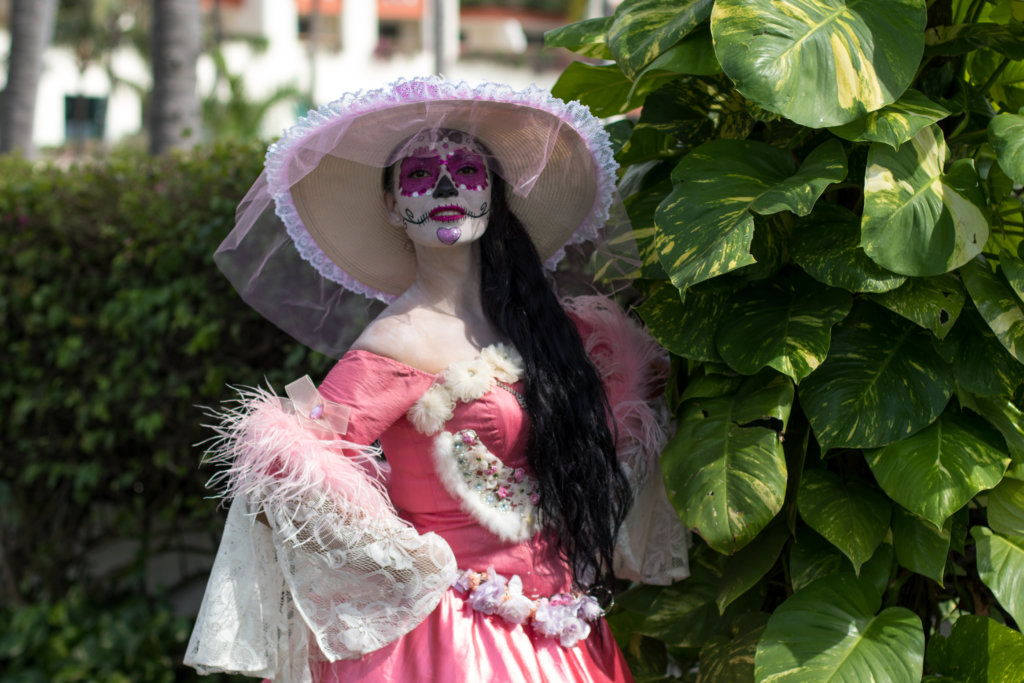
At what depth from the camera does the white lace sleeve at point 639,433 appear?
6.78 feet

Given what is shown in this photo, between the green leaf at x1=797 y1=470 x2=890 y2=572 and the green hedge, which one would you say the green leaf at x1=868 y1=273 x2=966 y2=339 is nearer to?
the green leaf at x1=797 y1=470 x2=890 y2=572

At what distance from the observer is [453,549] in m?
1.88

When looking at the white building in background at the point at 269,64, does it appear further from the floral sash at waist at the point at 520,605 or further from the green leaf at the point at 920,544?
the green leaf at the point at 920,544

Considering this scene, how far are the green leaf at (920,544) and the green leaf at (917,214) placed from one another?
483 millimetres

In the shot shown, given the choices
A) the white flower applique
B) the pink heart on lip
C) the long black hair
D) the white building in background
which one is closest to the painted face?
the pink heart on lip

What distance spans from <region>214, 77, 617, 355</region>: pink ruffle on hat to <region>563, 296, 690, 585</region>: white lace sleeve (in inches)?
8.7

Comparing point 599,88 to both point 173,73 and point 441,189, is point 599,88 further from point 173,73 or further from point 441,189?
point 173,73

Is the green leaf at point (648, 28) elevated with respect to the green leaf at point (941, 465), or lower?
elevated

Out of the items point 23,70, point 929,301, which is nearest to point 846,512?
point 929,301

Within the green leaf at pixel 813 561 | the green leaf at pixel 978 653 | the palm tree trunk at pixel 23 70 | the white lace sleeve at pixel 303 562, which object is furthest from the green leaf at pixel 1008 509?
the palm tree trunk at pixel 23 70

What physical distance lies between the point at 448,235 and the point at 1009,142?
0.98 meters

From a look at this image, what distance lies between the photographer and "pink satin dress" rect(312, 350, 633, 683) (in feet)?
5.89

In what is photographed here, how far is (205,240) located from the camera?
326 cm

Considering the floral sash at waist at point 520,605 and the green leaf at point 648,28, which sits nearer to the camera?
the green leaf at point 648,28
